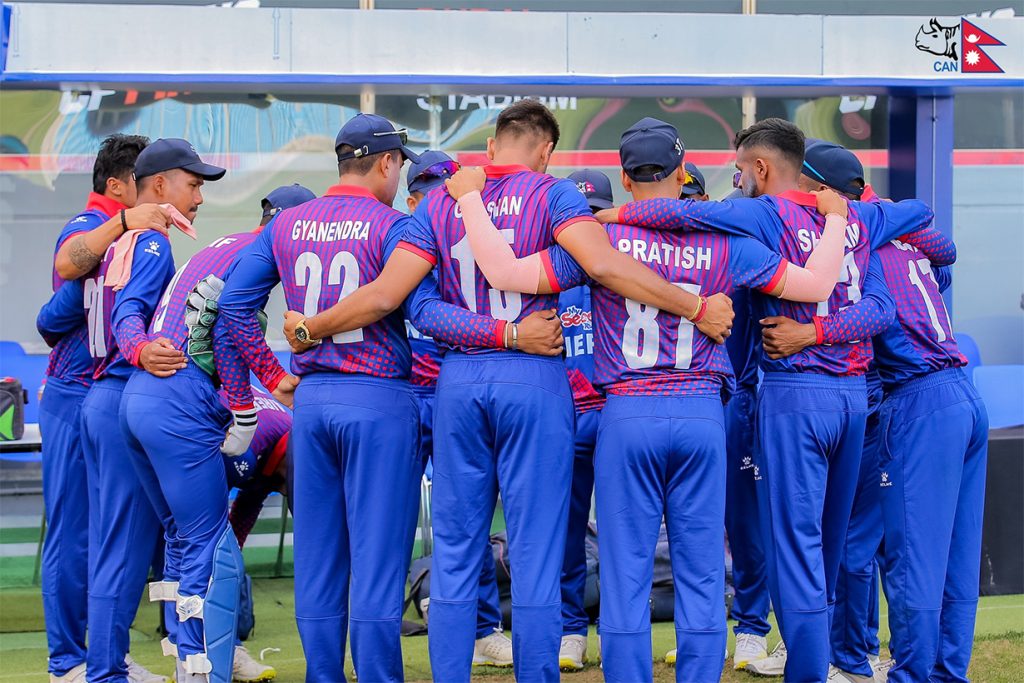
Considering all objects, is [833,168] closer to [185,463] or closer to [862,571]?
[862,571]

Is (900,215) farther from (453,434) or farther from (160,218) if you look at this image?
(160,218)

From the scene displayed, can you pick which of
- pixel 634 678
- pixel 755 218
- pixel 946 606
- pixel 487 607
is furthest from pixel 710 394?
pixel 487 607

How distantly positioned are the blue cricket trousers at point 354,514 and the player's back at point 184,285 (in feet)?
2.12


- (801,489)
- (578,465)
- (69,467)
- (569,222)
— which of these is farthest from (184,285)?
(801,489)

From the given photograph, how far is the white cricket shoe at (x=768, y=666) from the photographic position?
538cm

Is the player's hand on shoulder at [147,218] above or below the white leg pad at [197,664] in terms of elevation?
above

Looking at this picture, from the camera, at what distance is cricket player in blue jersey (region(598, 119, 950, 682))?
4.54 metres

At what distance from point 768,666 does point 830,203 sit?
81.0 inches

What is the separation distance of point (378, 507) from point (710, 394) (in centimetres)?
125

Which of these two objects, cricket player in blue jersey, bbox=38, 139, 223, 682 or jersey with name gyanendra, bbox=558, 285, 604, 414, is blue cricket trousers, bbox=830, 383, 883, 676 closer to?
jersey with name gyanendra, bbox=558, 285, 604, 414

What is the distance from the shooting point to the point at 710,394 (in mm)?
4371

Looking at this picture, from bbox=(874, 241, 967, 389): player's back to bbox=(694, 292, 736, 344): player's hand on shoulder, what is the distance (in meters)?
0.91

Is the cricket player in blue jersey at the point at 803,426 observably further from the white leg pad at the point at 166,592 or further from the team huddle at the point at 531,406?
the white leg pad at the point at 166,592

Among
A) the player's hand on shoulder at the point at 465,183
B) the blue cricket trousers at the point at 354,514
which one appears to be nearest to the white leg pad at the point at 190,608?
the blue cricket trousers at the point at 354,514
